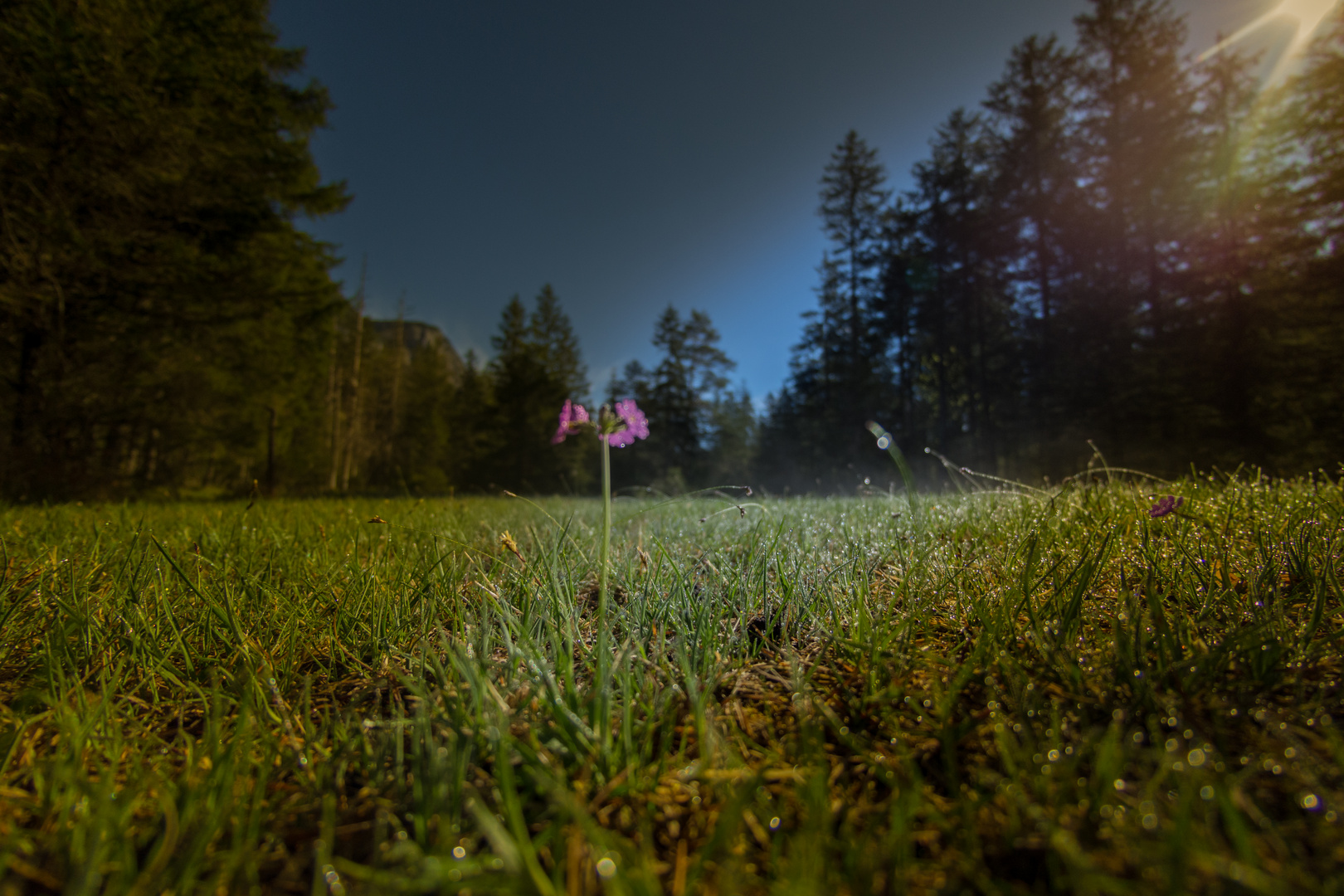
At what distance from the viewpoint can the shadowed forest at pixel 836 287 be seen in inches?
294

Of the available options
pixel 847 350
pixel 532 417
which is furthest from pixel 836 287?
pixel 532 417

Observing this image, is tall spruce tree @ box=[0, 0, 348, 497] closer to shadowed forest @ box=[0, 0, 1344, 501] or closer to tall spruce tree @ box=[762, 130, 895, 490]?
shadowed forest @ box=[0, 0, 1344, 501]

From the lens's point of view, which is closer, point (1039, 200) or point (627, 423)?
point (627, 423)

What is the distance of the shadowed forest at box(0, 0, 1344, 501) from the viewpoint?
7457 mm

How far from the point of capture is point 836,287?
84.3ft

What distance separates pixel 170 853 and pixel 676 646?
812 mm

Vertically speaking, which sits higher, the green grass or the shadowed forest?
the shadowed forest

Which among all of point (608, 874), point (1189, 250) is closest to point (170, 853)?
point (608, 874)

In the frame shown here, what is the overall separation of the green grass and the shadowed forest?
124cm

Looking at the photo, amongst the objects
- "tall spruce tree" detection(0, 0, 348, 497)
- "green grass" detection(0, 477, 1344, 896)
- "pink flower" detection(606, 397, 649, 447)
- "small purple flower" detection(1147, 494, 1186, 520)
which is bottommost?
"green grass" detection(0, 477, 1344, 896)

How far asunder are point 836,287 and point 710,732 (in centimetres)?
2786

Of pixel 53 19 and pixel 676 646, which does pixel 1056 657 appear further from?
pixel 53 19

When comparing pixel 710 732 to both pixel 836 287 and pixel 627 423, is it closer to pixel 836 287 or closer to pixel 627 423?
pixel 627 423

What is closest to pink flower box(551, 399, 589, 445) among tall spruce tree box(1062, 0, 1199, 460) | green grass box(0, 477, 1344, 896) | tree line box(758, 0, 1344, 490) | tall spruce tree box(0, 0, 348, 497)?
green grass box(0, 477, 1344, 896)
